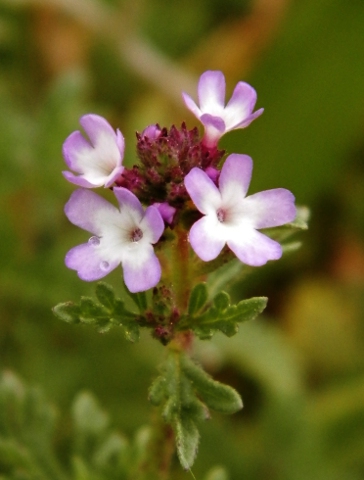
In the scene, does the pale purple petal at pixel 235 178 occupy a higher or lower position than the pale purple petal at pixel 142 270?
higher

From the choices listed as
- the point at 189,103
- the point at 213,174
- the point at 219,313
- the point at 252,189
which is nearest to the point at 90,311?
the point at 219,313

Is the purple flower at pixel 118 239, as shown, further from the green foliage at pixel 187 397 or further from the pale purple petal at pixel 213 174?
the green foliage at pixel 187 397

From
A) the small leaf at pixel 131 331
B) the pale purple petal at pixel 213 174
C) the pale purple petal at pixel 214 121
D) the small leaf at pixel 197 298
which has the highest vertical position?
the pale purple petal at pixel 214 121

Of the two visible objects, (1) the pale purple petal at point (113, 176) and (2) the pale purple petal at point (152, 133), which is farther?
(2) the pale purple petal at point (152, 133)

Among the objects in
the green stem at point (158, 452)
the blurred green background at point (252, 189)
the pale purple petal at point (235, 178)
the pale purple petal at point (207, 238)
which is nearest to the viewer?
the pale purple petal at point (207, 238)

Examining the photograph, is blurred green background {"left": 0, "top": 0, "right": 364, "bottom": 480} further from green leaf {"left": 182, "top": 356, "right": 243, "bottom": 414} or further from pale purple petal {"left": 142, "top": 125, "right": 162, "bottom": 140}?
pale purple petal {"left": 142, "top": 125, "right": 162, "bottom": 140}

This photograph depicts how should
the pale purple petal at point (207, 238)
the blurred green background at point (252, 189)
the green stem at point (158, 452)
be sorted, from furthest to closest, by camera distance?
the blurred green background at point (252, 189), the green stem at point (158, 452), the pale purple petal at point (207, 238)

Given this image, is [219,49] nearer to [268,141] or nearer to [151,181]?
[268,141]

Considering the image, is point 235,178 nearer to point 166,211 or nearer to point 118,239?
point 166,211

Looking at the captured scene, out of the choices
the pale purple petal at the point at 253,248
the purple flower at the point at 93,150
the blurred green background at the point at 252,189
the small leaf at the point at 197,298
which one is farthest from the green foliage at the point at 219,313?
the blurred green background at the point at 252,189
